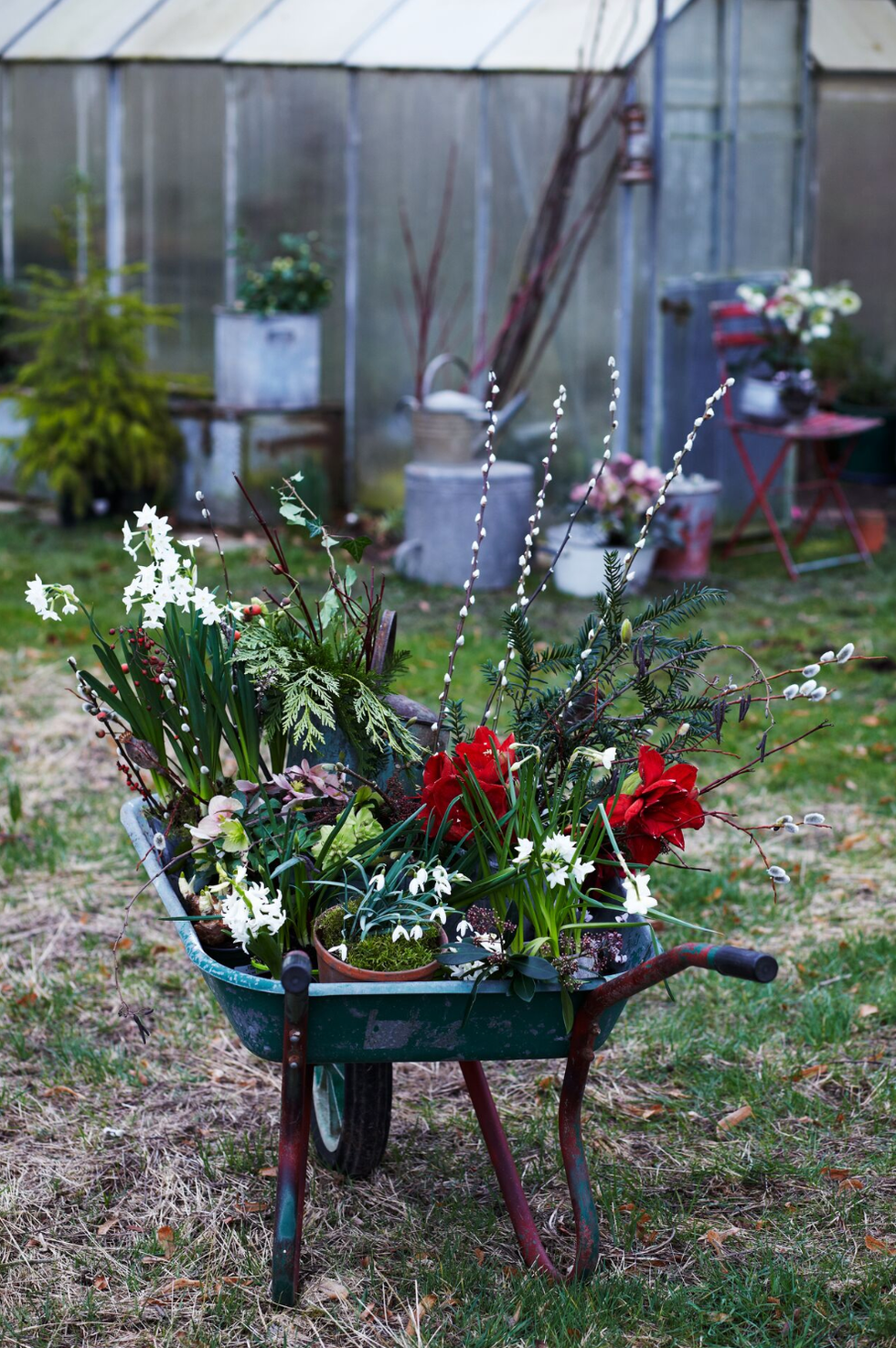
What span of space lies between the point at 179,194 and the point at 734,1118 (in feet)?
23.1

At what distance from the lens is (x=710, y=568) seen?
7.75 metres

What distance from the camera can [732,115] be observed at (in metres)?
7.66

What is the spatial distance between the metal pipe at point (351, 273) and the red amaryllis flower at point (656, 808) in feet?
20.5

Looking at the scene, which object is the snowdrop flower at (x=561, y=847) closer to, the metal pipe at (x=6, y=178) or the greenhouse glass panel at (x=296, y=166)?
the greenhouse glass panel at (x=296, y=166)

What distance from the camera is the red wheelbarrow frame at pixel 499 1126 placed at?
2156mm

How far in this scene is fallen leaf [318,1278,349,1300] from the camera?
8.19ft

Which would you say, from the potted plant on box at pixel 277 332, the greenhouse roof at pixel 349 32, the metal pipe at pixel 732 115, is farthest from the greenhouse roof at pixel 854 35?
the potted plant on box at pixel 277 332

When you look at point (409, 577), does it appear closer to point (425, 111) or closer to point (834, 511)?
point (425, 111)

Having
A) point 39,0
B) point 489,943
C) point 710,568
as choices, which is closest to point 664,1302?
point 489,943

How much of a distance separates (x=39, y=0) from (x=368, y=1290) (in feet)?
29.6

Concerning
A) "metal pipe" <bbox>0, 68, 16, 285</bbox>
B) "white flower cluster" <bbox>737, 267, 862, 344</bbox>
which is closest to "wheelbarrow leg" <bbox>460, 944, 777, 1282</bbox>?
"white flower cluster" <bbox>737, 267, 862, 344</bbox>

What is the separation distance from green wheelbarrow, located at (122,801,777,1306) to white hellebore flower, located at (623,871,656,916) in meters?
0.07

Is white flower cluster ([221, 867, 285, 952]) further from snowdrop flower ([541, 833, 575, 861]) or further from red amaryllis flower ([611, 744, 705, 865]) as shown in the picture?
red amaryllis flower ([611, 744, 705, 865])

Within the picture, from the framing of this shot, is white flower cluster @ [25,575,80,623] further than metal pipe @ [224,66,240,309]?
No
